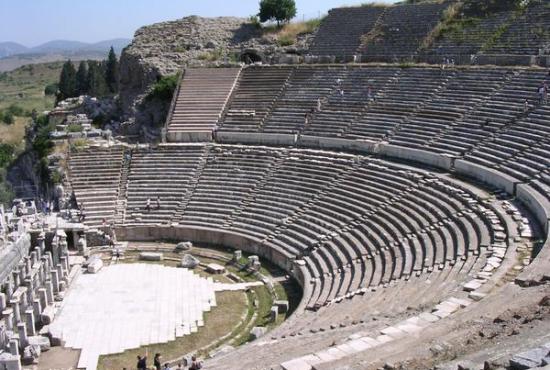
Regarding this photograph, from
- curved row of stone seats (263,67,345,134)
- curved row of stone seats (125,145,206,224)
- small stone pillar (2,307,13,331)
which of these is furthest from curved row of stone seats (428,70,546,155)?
small stone pillar (2,307,13,331)

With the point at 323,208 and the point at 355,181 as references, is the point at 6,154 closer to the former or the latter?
the point at 323,208

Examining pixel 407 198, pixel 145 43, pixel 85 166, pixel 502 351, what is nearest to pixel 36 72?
pixel 145 43

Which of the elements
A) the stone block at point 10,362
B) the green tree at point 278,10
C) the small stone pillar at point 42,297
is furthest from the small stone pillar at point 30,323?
the green tree at point 278,10

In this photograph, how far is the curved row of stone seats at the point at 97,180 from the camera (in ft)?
91.7

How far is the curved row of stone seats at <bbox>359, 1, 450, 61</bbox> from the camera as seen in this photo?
115 feet

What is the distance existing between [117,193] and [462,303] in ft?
63.1

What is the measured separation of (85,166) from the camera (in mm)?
30047

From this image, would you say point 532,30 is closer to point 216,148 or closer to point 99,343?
point 216,148

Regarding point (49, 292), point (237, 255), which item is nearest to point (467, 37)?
point (237, 255)

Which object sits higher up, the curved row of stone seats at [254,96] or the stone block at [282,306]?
the curved row of stone seats at [254,96]

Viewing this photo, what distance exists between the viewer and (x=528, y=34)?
102ft

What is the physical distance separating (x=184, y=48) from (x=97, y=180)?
1300cm

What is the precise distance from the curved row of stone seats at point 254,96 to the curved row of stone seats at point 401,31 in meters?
5.02

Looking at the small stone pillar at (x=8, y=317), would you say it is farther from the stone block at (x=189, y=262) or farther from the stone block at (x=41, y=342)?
the stone block at (x=189, y=262)
